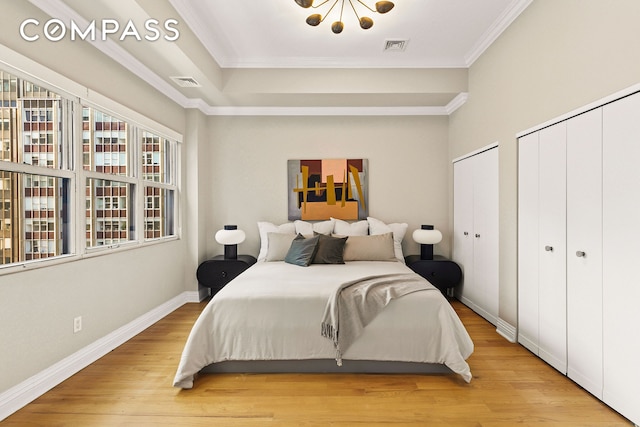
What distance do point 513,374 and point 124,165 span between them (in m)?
3.74

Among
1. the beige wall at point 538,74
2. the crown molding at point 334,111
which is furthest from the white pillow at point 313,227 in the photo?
the beige wall at point 538,74

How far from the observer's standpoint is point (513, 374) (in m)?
2.41

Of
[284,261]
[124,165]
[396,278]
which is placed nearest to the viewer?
[396,278]

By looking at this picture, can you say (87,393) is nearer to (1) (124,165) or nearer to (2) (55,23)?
(1) (124,165)

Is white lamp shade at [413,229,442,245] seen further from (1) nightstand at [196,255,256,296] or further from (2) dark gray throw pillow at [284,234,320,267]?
(1) nightstand at [196,255,256,296]

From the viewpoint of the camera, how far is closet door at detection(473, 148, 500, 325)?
131 inches

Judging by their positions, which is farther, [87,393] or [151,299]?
[151,299]

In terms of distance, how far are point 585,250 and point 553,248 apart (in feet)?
1.00

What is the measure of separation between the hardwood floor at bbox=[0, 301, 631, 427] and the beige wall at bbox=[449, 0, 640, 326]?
2.92ft

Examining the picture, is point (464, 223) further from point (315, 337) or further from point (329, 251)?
point (315, 337)

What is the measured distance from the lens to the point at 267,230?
4.34 m

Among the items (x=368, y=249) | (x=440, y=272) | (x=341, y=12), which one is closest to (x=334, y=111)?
(x=341, y=12)

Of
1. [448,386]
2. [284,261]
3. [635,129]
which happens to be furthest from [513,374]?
[284,261]

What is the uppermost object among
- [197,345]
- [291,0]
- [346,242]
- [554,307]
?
[291,0]
